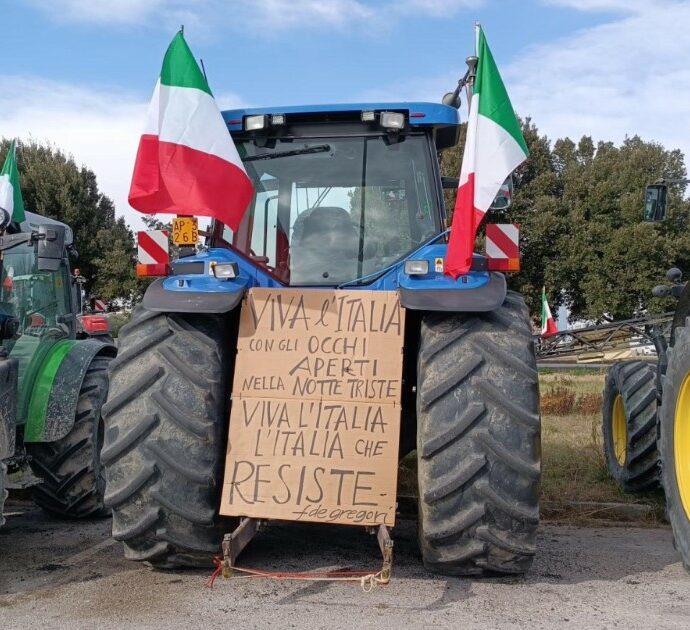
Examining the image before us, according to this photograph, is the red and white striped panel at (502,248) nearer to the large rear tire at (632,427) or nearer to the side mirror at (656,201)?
the side mirror at (656,201)

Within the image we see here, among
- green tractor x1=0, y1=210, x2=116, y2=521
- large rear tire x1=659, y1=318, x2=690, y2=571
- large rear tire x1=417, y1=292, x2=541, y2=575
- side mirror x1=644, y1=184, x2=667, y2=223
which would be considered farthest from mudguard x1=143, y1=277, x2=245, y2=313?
side mirror x1=644, y1=184, x2=667, y2=223

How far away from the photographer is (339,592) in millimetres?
3982

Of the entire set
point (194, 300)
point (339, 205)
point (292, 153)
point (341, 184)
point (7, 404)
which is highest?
point (292, 153)

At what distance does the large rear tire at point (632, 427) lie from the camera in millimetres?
6555

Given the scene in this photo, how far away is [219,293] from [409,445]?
1532 mm

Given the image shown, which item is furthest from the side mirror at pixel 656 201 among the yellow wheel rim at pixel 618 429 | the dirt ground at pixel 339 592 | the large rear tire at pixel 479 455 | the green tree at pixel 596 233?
the green tree at pixel 596 233

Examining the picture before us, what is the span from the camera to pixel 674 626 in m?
3.54

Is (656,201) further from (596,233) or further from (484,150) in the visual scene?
(596,233)

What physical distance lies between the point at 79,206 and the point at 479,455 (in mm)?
27553

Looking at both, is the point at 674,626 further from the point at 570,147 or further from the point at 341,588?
the point at 570,147

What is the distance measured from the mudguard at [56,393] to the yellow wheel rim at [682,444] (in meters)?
3.96

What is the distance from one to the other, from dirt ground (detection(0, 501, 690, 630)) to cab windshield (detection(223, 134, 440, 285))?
162cm

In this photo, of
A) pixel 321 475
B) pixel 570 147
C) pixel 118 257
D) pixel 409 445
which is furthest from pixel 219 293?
pixel 570 147

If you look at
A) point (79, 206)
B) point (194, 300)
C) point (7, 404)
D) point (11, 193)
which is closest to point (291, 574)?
point (194, 300)
